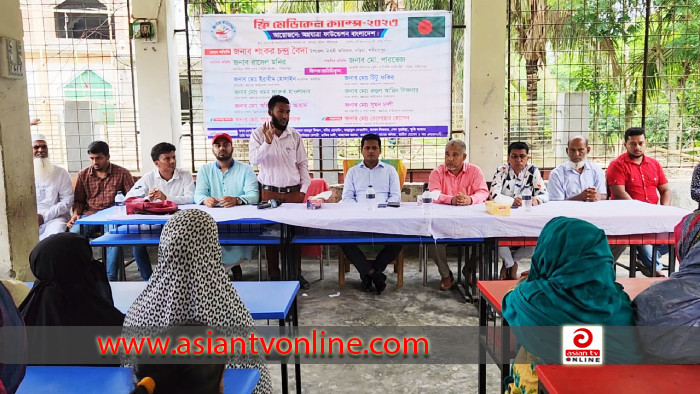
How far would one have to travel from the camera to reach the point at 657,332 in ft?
5.82

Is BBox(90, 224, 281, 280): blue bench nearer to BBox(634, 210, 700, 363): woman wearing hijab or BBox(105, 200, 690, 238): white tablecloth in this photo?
BBox(105, 200, 690, 238): white tablecloth

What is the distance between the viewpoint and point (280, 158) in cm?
533

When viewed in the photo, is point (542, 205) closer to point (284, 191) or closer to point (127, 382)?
point (284, 191)

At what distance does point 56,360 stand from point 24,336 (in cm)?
46

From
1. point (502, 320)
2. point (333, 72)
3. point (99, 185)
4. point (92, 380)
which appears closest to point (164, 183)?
point (99, 185)

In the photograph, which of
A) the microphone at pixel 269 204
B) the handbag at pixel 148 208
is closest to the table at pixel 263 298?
the handbag at pixel 148 208

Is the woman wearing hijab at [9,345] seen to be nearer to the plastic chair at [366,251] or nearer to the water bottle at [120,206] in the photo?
the water bottle at [120,206]

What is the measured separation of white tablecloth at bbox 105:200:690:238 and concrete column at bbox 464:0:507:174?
1.48 meters

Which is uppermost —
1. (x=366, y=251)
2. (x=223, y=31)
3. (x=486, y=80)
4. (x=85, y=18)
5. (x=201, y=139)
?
(x=85, y=18)

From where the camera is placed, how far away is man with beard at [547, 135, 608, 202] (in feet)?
17.5

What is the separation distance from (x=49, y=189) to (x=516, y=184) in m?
4.25

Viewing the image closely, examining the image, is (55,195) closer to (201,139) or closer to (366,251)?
(201,139)

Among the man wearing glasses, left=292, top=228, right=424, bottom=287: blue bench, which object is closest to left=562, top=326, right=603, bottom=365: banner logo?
left=292, top=228, right=424, bottom=287: blue bench

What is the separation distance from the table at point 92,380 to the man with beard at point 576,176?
4237 mm
